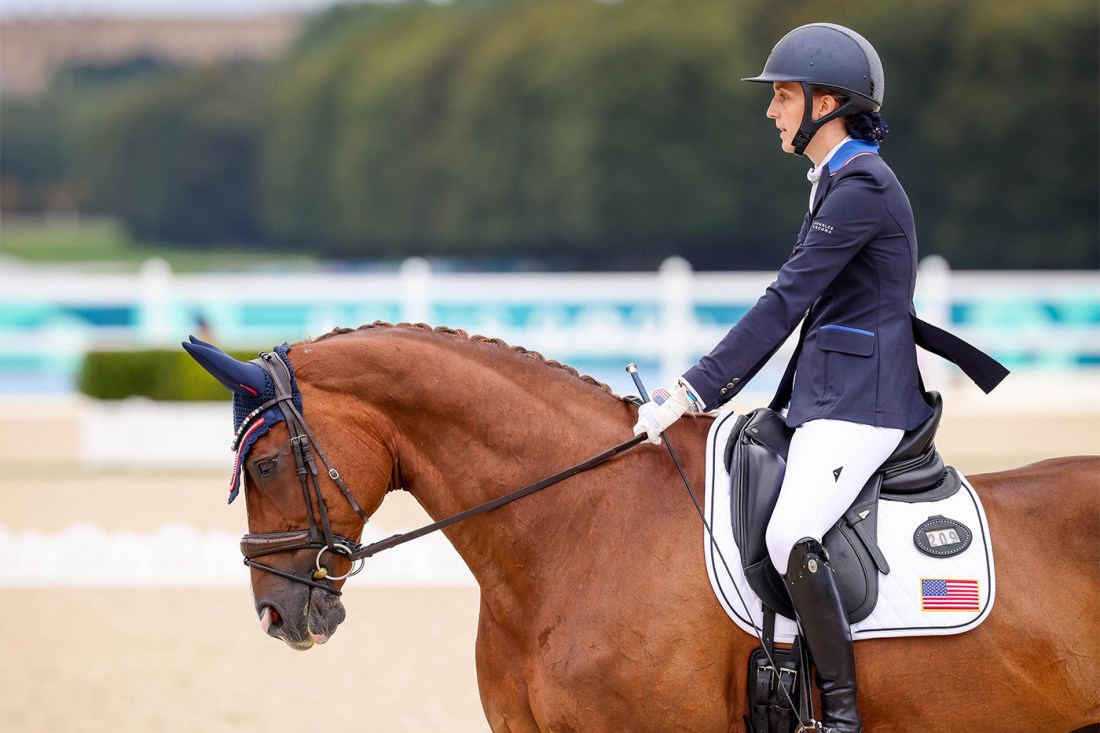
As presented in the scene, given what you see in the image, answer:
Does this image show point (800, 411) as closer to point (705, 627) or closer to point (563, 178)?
point (705, 627)

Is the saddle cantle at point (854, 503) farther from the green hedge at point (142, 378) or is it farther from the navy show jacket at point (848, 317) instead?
the green hedge at point (142, 378)

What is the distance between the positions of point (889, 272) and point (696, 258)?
26.8 m

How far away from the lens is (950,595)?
A: 105 inches

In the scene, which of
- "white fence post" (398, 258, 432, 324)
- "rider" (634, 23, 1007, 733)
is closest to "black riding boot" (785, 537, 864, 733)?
"rider" (634, 23, 1007, 733)

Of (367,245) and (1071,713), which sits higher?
(367,245)

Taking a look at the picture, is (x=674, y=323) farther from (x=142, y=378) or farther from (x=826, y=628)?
(x=826, y=628)

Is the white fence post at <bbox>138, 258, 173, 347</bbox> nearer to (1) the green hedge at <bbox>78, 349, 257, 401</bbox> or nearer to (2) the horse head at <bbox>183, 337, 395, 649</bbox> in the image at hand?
(1) the green hedge at <bbox>78, 349, 257, 401</bbox>

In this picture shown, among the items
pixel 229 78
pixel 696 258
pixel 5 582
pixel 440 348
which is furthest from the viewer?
pixel 229 78

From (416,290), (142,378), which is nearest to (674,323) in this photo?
(416,290)

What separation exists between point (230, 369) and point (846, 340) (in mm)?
1362

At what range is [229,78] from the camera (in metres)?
36.4

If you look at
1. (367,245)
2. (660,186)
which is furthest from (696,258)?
(367,245)

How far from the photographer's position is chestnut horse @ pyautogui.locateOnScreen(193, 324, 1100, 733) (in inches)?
104

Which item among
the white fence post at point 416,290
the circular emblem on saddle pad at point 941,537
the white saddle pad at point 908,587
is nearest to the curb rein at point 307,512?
the white saddle pad at point 908,587
